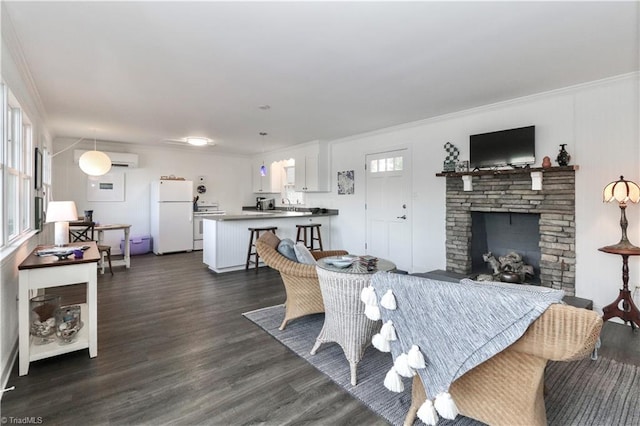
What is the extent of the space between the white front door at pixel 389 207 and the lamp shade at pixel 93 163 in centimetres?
424

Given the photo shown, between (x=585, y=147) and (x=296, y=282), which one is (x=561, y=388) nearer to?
(x=296, y=282)

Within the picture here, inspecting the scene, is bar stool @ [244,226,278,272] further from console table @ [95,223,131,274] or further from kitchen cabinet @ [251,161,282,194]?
kitchen cabinet @ [251,161,282,194]

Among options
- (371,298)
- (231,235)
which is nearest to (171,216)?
(231,235)

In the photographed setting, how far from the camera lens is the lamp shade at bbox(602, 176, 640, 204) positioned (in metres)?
2.97

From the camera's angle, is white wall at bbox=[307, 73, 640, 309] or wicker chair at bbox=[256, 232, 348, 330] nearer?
wicker chair at bbox=[256, 232, 348, 330]

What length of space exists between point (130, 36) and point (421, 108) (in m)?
3.38

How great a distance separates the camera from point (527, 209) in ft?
12.9

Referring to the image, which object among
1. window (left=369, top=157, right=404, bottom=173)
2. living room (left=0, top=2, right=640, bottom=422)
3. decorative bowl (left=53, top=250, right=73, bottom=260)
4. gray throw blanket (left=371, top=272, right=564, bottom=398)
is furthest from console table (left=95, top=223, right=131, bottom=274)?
gray throw blanket (left=371, top=272, right=564, bottom=398)

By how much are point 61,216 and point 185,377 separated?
6.32ft

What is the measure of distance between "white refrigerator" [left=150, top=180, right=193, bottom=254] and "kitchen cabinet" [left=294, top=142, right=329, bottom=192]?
8.51 ft

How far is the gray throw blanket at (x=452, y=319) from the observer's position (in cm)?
133

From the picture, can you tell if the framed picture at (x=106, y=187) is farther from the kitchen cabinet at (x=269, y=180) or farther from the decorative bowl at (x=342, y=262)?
the decorative bowl at (x=342, y=262)

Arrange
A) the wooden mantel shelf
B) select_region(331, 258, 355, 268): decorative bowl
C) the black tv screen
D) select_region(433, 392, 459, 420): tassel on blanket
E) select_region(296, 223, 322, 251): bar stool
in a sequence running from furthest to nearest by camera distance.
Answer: select_region(296, 223, 322, 251): bar stool
the black tv screen
the wooden mantel shelf
select_region(331, 258, 355, 268): decorative bowl
select_region(433, 392, 459, 420): tassel on blanket

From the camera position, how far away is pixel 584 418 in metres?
1.89
